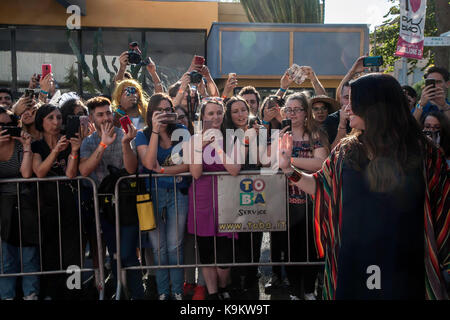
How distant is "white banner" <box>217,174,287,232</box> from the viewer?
3428 millimetres

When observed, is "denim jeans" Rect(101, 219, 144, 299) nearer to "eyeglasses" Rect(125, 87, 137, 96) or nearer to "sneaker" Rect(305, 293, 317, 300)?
"eyeglasses" Rect(125, 87, 137, 96)

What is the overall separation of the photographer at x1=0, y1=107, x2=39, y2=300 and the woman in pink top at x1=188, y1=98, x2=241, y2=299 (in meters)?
1.47

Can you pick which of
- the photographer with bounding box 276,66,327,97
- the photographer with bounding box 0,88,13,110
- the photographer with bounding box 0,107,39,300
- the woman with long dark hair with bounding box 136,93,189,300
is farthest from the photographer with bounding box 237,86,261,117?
the photographer with bounding box 0,88,13,110

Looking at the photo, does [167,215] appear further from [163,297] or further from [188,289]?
[188,289]

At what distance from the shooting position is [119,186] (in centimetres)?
341

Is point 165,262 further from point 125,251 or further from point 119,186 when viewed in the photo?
point 119,186

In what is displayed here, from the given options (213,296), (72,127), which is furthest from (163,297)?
(72,127)

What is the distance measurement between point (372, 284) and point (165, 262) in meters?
1.97

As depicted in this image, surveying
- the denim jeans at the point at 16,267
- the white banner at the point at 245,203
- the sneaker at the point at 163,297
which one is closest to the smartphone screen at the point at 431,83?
the white banner at the point at 245,203

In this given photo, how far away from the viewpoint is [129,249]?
3.45 metres

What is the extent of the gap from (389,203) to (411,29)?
4848 mm

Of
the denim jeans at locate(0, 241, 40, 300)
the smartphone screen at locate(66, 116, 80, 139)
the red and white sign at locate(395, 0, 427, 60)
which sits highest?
the red and white sign at locate(395, 0, 427, 60)

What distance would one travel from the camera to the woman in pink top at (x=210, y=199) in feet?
11.3
